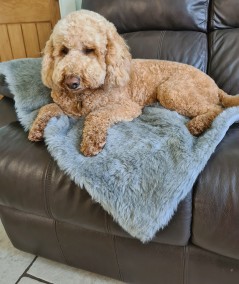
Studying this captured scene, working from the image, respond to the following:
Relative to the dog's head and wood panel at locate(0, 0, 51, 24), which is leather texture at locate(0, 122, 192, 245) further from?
wood panel at locate(0, 0, 51, 24)

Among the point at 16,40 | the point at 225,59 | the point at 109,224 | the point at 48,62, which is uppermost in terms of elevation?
the point at 48,62

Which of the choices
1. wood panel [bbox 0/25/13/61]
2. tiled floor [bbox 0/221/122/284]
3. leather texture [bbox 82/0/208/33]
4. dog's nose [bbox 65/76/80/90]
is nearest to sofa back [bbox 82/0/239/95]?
leather texture [bbox 82/0/208/33]

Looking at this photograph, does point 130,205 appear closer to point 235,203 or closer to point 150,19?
point 235,203

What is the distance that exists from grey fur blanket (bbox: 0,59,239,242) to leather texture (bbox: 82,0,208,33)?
699 millimetres

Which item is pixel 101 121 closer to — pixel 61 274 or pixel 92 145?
pixel 92 145

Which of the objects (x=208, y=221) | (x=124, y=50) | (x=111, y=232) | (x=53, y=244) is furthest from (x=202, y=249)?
(x=124, y=50)

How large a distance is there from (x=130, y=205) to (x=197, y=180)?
192 millimetres

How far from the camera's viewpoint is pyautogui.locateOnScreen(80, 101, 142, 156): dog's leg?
2.81 feet

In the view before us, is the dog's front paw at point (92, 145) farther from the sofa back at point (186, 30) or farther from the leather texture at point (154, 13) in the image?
the leather texture at point (154, 13)

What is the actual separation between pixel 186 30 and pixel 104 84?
65 cm

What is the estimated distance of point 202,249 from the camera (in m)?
0.84

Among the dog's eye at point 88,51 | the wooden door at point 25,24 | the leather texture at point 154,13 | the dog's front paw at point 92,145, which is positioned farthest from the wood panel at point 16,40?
the dog's front paw at point 92,145

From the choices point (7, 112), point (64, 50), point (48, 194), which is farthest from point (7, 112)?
point (48, 194)

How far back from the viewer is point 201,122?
38.1 inches
